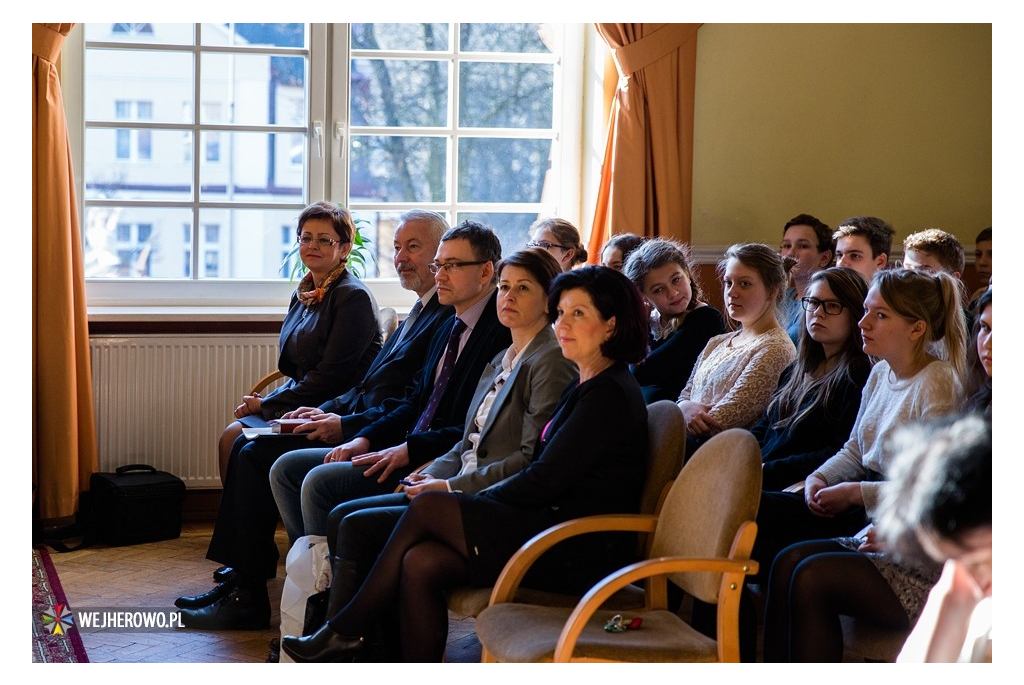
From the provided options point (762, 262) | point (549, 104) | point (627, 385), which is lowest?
point (627, 385)

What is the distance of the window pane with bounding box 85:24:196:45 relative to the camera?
4.58 meters

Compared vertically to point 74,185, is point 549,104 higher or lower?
higher

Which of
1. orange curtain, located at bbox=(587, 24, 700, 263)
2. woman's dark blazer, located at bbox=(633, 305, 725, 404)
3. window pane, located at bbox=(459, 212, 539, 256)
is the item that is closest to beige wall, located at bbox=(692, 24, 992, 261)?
orange curtain, located at bbox=(587, 24, 700, 263)

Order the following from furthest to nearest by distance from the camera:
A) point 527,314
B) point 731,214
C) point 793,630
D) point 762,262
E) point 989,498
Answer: point 731,214
point 762,262
point 527,314
point 793,630
point 989,498

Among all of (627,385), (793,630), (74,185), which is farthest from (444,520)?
(74,185)

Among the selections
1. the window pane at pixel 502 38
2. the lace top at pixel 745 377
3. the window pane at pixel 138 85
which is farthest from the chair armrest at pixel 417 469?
the window pane at pixel 502 38

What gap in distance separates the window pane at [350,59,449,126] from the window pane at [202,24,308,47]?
0.28m

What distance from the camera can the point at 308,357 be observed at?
12.7 feet

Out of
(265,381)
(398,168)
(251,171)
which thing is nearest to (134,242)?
(251,171)

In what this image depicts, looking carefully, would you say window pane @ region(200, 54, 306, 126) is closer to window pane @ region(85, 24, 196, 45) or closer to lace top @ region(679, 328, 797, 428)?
window pane @ region(85, 24, 196, 45)

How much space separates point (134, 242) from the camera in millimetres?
4711

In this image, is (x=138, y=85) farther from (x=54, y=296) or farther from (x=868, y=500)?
(x=868, y=500)
